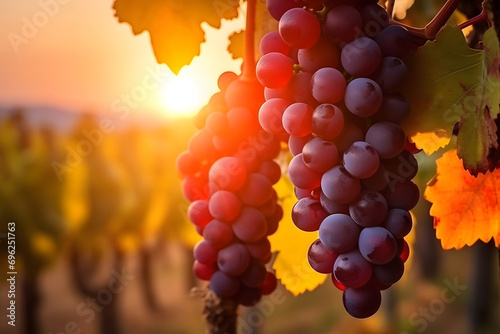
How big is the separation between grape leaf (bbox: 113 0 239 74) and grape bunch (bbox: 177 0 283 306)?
52 mm

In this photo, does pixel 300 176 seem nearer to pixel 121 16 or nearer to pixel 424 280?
pixel 121 16

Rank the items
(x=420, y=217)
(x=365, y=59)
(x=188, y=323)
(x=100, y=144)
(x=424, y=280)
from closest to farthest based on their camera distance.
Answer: (x=365, y=59) < (x=100, y=144) < (x=420, y=217) < (x=424, y=280) < (x=188, y=323)

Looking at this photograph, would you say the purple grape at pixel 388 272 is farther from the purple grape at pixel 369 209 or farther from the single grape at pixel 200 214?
the single grape at pixel 200 214

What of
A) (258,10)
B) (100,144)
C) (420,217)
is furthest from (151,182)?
(258,10)

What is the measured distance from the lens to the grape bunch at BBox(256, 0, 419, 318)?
1.31 feet

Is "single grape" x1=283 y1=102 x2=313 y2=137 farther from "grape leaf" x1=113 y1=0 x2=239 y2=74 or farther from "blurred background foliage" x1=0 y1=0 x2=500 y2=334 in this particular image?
"blurred background foliage" x1=0 y1=0 x2=500 y2=334

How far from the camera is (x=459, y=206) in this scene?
505 mm

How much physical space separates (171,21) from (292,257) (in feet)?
0.96

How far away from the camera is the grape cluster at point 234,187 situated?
507 millimetres

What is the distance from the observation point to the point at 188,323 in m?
10.7

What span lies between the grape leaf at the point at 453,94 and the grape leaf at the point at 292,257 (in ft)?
0.71

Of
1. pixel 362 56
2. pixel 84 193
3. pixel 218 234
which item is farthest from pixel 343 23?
pixel 84 193

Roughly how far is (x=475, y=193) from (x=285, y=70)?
0.23 m

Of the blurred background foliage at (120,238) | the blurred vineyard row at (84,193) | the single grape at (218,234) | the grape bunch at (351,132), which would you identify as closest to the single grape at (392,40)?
the grape bunch at (351,132)
